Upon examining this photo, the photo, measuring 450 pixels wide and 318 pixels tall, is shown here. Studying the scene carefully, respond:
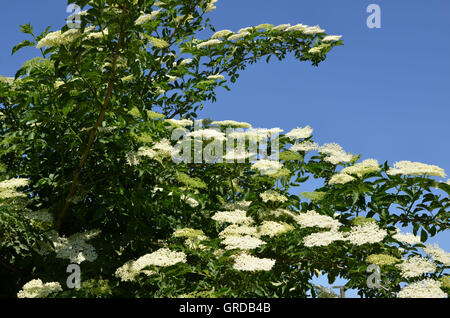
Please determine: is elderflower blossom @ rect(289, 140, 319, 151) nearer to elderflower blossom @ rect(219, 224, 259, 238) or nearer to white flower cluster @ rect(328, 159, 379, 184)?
white flower cluster @ rect(328, 159, 379, 184)

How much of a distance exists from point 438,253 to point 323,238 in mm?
966

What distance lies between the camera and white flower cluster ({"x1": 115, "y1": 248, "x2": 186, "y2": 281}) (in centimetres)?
285

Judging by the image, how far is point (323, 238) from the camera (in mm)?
2805

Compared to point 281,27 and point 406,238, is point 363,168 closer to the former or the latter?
point 406,238

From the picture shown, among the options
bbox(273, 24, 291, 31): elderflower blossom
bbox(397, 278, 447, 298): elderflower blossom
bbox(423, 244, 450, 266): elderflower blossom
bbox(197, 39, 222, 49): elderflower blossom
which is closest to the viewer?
bbox(397, 278, 447, 298): elderflower blossom

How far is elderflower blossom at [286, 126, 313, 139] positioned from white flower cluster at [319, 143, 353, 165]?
0.61 feet

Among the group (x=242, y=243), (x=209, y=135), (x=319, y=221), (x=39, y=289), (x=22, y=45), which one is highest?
(x=22, y=45)

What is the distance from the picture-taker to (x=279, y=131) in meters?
3.78

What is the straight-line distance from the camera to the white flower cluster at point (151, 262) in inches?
112

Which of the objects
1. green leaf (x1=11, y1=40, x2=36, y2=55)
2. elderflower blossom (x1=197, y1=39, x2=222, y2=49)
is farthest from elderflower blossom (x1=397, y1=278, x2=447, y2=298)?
elderflower blossom (x1=197, y1=39, x2=222, y2=49)

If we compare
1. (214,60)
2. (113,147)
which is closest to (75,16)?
(113,147)

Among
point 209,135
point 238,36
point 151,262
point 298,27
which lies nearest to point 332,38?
point 298,27
